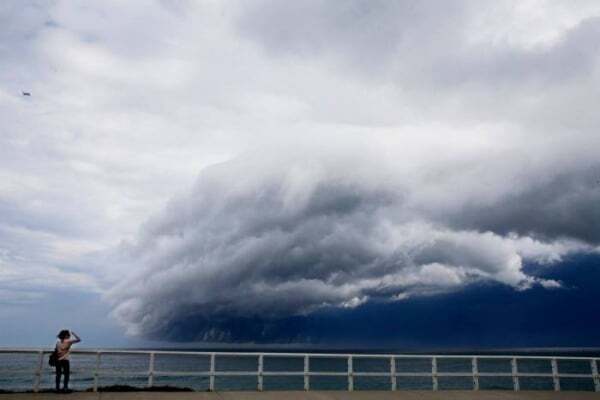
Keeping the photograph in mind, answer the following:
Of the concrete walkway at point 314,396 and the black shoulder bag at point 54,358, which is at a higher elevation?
the black shoulder bag at point 54,358

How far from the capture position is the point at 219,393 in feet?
50.3

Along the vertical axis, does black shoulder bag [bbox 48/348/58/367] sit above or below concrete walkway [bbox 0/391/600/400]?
above

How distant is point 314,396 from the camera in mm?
15188

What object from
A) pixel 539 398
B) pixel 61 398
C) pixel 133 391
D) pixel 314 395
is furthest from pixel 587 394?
pixel 61 398

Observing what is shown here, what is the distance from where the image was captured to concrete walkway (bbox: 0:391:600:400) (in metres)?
13.7

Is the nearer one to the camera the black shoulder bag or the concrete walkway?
the concrete walkway

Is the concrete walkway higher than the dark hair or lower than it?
lower

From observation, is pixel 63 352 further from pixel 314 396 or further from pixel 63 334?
pixel 314 396

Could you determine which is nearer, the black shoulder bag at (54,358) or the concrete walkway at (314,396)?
the concrete walkway at (314,396)

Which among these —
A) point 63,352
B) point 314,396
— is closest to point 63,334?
point 63,352

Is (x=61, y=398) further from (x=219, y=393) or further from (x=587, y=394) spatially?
(x=587, y=394)

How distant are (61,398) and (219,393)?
174 inches

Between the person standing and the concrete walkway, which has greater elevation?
the person standing

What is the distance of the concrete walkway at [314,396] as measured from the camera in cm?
1374
